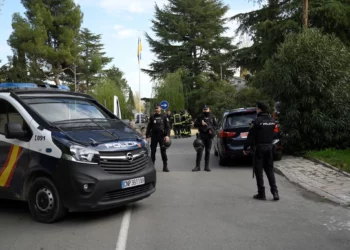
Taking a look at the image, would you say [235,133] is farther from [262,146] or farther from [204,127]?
[262,146]

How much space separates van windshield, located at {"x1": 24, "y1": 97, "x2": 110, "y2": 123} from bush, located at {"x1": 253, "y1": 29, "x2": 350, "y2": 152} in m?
7.44

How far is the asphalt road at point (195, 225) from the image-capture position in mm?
5344

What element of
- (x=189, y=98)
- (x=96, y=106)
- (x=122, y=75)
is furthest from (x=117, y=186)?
(x=122, y=75)

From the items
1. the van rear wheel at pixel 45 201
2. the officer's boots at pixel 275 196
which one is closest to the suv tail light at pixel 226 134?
the officer's boots at pixel 275 196

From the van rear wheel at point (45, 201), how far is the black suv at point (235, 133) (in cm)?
675

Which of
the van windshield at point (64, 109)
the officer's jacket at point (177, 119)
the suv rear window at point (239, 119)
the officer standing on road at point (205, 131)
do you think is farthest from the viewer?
the officer's jacket at point (177, 119)

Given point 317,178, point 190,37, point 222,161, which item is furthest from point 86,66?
point 317,178

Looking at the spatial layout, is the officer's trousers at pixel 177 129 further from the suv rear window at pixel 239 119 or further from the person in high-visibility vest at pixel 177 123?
the suv rear window at pixel 239 119

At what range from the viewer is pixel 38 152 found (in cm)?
629

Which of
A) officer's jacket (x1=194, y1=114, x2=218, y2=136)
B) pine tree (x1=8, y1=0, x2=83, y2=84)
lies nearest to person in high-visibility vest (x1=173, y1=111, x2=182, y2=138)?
officer's jacket (x1=194, y1=114, x2=218, y2=136)

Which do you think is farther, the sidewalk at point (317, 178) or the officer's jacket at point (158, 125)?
the officer's jacket at point (158, 125)

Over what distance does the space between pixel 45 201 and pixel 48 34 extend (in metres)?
49.9

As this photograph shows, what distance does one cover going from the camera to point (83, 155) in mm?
6066

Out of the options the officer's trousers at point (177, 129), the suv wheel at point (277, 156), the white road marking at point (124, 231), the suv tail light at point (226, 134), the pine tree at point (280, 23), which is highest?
the pine tree at point (280, 23)
